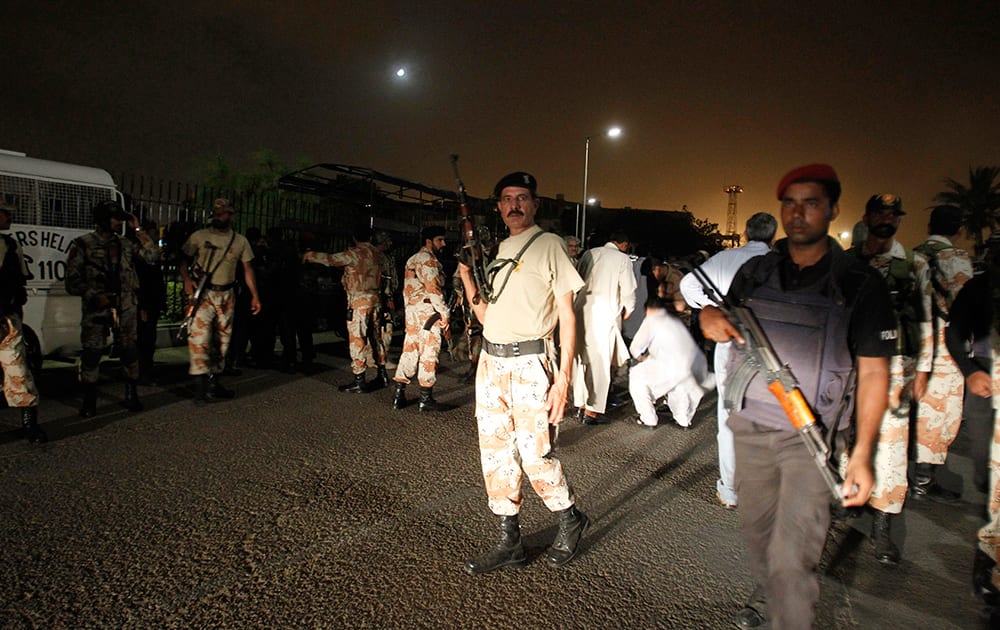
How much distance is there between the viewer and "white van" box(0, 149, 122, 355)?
256 inches

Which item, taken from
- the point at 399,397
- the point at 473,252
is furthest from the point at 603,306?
the point at 473,252

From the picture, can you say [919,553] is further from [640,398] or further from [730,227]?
[730,227]

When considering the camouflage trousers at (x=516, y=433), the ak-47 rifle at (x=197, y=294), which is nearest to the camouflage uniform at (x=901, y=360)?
the camouflage trousers at (x=516, y=433)

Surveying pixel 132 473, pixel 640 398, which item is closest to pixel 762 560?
pixel 640 398

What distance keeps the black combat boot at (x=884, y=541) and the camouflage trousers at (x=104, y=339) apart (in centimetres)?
642

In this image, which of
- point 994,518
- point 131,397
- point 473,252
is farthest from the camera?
point 131,397

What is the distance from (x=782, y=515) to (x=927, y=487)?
310 centimetres

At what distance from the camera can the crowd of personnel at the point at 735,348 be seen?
2070 millimetres

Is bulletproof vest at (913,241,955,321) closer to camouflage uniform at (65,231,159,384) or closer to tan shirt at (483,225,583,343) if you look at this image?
tan shirt at (483,225,583,343)

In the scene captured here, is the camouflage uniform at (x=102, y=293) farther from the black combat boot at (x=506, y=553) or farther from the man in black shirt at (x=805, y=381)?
the man in black shirt at (x=805, y=381)

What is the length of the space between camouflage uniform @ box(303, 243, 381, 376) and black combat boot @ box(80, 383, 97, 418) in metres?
2.53

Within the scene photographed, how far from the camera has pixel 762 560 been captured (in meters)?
2.26

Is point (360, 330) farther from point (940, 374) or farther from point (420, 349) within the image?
point (940, 374)

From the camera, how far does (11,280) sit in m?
4.62
